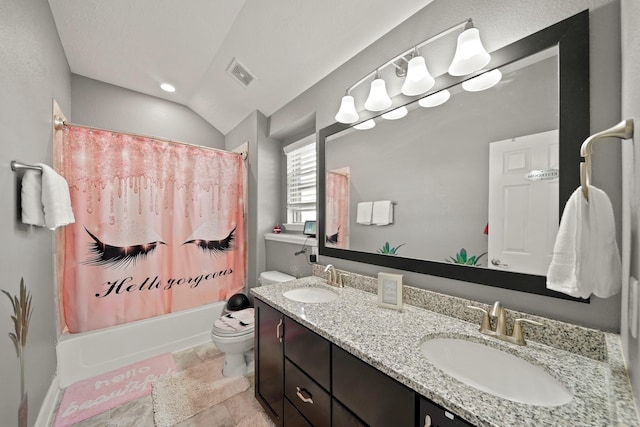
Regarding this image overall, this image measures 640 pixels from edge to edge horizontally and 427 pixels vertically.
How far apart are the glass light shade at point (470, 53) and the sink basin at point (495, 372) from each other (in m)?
1.14

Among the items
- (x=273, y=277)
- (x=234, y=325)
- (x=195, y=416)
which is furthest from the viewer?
(x=273, y=277)

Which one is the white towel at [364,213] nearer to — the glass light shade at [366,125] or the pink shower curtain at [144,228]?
the glass light shade at [366,125]

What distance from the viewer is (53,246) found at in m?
1.68

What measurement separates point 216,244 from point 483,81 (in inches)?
97.9

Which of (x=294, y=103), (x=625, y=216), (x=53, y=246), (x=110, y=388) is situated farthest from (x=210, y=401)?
(x=294, y=103)

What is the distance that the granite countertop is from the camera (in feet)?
1.73

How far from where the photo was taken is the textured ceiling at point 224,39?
1.42m

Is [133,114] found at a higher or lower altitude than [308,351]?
higher

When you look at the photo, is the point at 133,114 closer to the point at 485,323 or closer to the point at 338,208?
the point at 338,208

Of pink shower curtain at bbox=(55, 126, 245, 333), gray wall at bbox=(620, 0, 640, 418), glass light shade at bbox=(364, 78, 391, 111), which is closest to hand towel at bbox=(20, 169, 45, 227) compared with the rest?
pink shower curtain at bbox=(55, 126, 245, 333)

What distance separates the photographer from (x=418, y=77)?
1.13 meters

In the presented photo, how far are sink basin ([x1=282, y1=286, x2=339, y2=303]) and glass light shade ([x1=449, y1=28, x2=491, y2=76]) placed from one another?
54.0 inches


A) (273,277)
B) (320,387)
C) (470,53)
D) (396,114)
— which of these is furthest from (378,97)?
(273,277)

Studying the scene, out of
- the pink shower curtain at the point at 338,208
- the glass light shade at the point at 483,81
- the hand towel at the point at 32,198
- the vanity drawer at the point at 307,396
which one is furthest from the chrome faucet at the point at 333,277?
the hand towel at the point at 32,198
